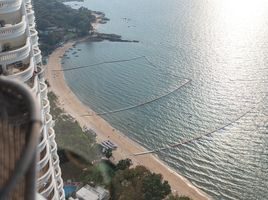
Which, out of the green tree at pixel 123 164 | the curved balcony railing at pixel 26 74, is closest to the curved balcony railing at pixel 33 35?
the curved balcony railing at pixel 26 74

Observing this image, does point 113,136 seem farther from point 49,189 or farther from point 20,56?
point 20,56

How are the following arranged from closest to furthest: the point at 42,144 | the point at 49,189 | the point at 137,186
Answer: the point at 42,144 < the point at 49,189 < the point at 137,186

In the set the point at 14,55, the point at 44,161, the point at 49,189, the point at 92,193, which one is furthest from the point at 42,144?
the point at 92,193

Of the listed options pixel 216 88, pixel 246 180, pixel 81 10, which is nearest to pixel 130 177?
pixel 246 180

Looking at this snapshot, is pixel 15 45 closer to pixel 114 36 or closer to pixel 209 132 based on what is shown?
pixel 209 132

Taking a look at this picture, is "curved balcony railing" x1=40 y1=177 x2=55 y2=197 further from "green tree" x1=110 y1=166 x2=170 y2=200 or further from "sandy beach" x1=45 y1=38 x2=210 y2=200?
"sandy beach" x1=45 y1=38 x2=210 y2=200

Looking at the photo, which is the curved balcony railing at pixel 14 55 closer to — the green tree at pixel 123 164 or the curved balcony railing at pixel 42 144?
the curved balcony railing at pixel 42 144
